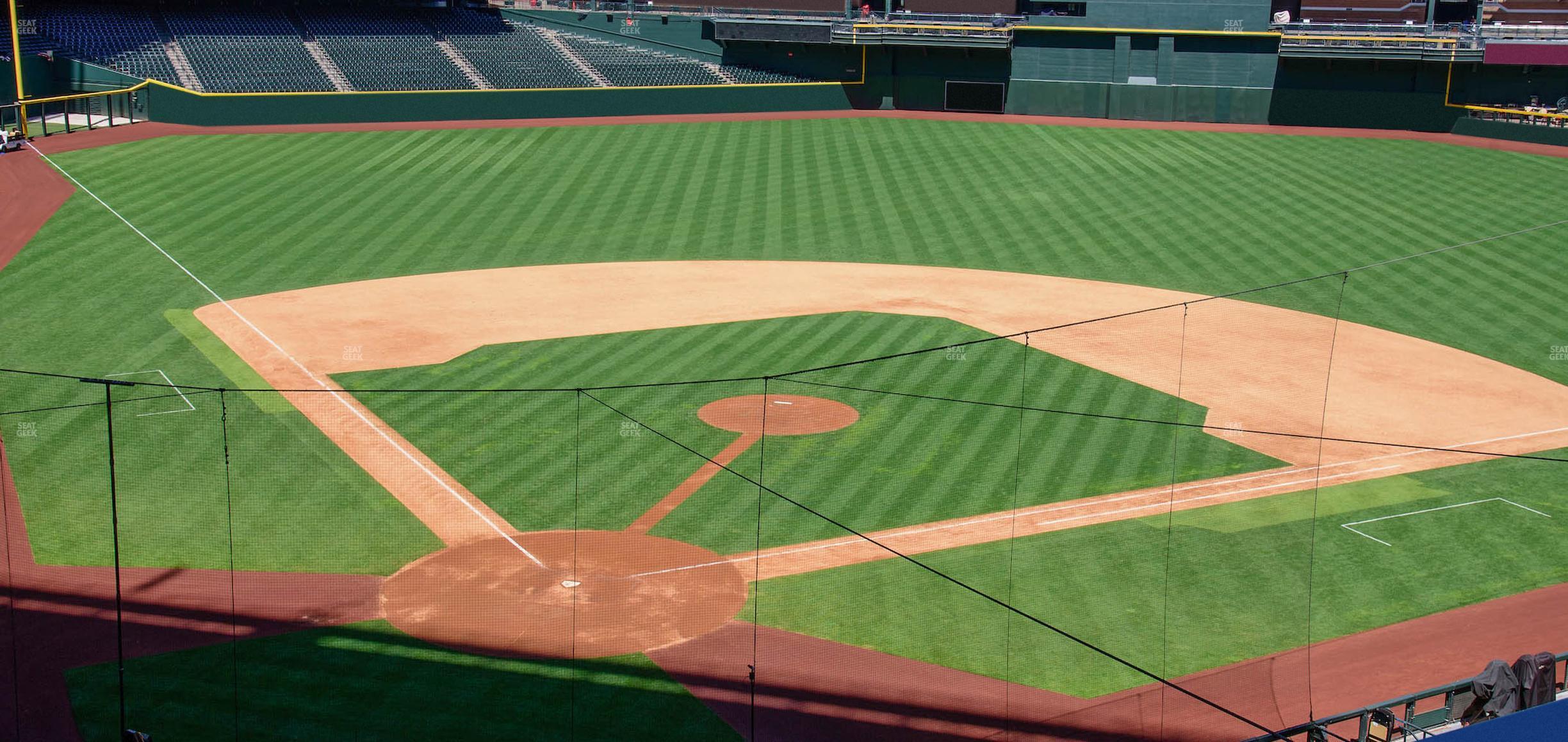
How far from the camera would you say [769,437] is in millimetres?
25203

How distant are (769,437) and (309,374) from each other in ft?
32.7

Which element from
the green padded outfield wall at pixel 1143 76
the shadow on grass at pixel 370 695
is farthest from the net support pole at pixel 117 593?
the green padded outfield wall at pixel 1143 76

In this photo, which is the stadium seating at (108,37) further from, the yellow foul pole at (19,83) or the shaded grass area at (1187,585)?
the shaded grass area at (1187,585)

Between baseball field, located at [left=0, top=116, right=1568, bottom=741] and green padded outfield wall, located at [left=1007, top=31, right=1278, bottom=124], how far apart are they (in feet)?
23.4

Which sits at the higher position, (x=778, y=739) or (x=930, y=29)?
(x=930, y=29)

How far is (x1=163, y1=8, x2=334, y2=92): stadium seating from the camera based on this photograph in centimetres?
4822

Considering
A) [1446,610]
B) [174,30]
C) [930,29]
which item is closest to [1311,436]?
[1446,610]

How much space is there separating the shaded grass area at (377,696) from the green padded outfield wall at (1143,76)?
4063 cm

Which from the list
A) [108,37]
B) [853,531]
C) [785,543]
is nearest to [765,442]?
[785,543]

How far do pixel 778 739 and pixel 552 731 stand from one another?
8.67 ft

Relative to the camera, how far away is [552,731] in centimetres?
1592

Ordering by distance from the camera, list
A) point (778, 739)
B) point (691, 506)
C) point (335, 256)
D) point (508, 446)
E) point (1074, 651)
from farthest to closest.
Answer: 1. point (335, 256)
2. point (508, 446)
3. point (691, 506)
4. point (1074, 651)
5. point (778, 739)

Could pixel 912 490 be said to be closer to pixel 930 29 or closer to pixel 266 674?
pixel 266 674

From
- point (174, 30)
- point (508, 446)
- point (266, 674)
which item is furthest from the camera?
point (174, 30)
